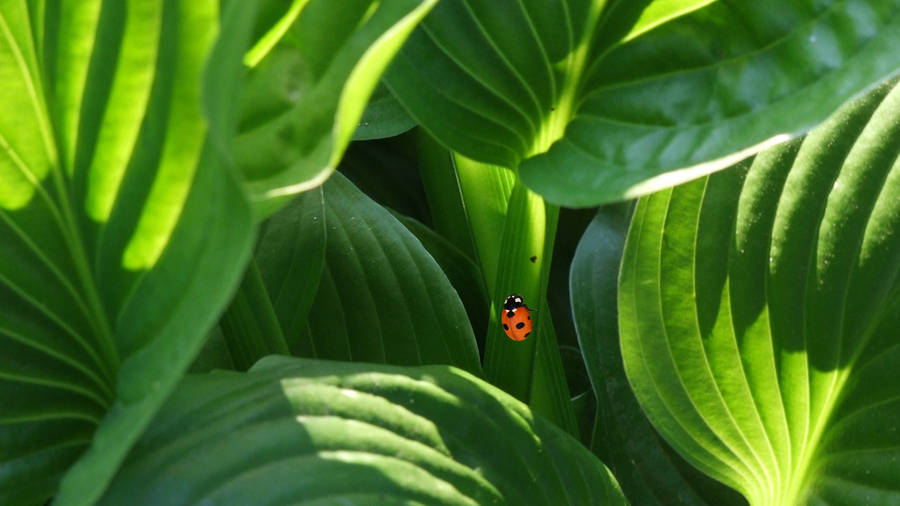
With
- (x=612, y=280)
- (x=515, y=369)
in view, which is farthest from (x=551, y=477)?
(x=612, y=280)

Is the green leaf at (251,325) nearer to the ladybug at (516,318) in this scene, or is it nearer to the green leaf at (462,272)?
the ladybug at (516,318)

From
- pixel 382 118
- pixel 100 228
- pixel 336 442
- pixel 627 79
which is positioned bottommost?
pixel 336 442

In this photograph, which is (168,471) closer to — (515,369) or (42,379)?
(42,379)

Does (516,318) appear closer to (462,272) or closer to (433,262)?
(433,262)

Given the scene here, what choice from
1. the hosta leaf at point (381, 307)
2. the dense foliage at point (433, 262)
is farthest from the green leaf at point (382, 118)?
the hosta leaf at point (381, 307)

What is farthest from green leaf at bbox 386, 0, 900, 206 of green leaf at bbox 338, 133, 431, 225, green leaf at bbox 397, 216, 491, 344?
green leaf at bbox 338, 133, 431, 225

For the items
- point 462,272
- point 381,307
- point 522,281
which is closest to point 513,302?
point 522,281

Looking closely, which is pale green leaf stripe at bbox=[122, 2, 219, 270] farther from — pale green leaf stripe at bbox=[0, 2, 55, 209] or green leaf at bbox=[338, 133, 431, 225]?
green leaf at bbox=[338, 133, 431, 225]
